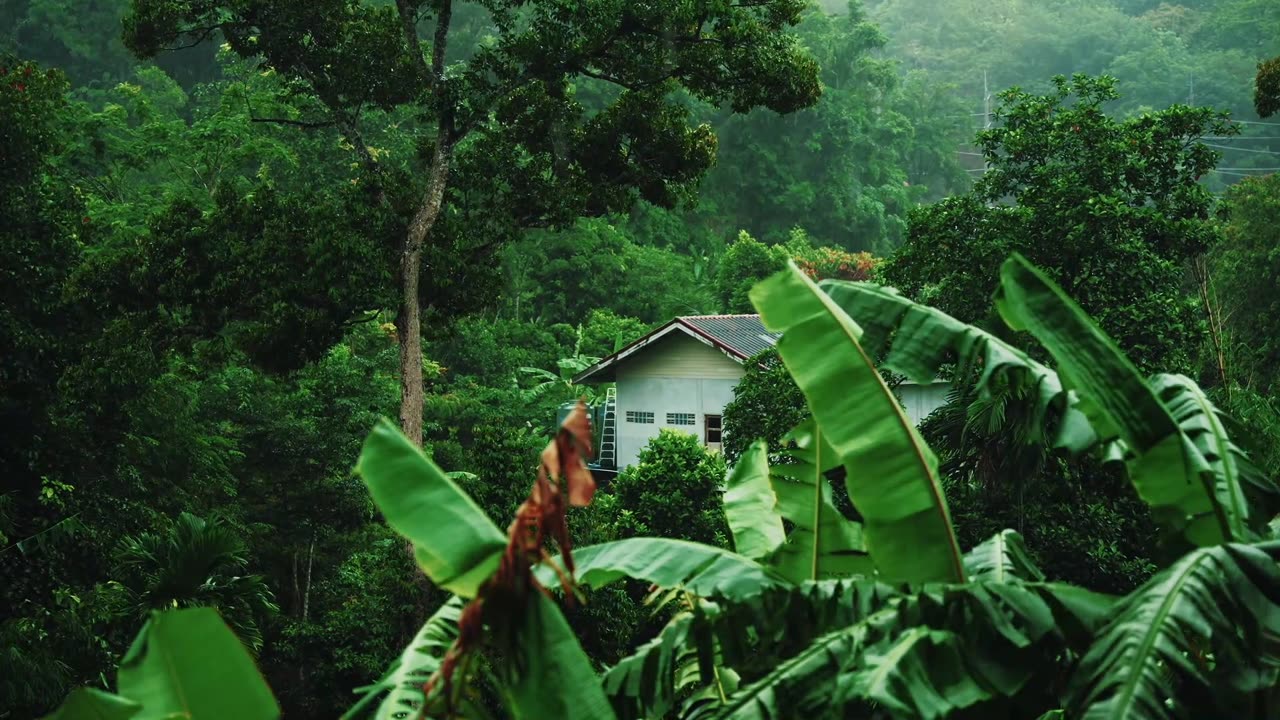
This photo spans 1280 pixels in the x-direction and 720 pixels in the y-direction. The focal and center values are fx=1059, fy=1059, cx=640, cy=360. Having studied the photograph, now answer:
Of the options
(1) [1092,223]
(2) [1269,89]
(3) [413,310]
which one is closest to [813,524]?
(1) [1092,223]

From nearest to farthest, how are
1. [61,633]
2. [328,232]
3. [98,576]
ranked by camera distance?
1. [61,633]
2. [98,576]
3. [328,232]

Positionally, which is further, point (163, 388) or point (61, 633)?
point (163, 388)

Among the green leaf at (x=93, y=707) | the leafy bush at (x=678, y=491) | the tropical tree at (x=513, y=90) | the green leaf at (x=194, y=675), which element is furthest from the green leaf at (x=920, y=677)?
the leafy bush at (x=678, y=491)

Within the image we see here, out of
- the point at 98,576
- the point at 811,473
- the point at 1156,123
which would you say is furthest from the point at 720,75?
the point at 811,473

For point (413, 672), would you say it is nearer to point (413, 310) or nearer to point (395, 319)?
point (413, 310)

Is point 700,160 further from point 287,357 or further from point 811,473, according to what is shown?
point 811,473

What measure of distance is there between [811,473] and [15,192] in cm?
929

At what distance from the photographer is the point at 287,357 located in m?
12.3

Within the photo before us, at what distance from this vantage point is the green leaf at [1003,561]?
338cm

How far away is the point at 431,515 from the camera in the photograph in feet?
7.88

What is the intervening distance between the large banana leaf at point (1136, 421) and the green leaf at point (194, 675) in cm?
227

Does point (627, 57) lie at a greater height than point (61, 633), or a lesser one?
greater

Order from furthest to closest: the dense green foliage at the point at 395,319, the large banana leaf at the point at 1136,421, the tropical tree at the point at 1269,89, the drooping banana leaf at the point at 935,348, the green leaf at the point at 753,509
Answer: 1. the tropical tree at the point at 1269,89
2. the dense green foliage at the point at 395,319
3. the green leaf at the point at 753,509
4. the drooping banana leaf at the point at 935,348
5. the large banana leaf at the point at 1136,421

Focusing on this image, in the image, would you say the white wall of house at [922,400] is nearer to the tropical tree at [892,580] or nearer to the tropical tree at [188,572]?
the tropical tree at [188,572]
